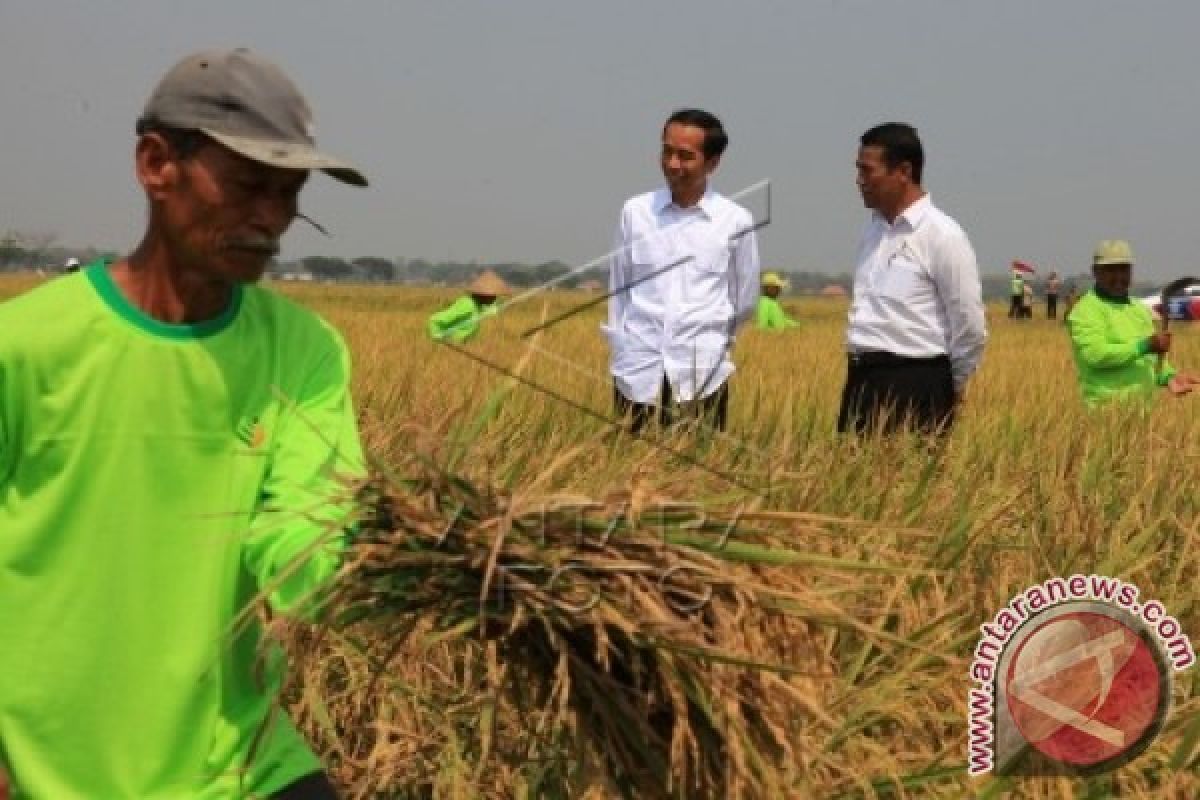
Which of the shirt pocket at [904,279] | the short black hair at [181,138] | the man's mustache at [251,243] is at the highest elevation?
the short black hair at [181,138]

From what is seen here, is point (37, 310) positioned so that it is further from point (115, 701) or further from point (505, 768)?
point (505, 768)

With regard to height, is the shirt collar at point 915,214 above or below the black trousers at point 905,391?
above

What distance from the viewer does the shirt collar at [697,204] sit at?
4.29 metres

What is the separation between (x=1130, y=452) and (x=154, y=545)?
2.89 metres

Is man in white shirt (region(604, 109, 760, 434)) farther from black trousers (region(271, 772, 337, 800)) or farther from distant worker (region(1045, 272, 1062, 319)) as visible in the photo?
distant worker (region(1045, 272, 1062, 319))

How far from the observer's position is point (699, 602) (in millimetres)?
1303

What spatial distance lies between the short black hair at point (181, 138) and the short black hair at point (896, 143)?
3087 mm

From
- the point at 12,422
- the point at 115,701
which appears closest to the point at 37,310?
the point at 12,422

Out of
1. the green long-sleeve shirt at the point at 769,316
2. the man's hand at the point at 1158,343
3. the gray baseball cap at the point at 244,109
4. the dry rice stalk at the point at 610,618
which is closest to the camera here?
the dry rice stalk at the point at 610,618

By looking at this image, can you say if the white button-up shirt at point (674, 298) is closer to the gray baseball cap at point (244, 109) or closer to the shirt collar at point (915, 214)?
the shirt collar at point (915, 214)

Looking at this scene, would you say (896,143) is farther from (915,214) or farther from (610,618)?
(610,618)

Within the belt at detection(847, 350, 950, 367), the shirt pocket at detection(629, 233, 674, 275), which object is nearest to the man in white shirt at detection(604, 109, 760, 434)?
the shirt pocket at detection(629, 233, 674, 275)

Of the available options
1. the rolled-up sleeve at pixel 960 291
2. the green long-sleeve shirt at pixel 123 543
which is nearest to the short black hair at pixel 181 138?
the green long-sleeve shirt at pixel 123 543

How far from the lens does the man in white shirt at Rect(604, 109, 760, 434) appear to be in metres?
4.24
